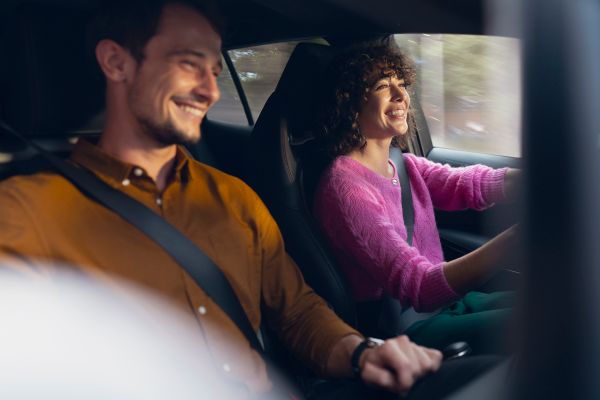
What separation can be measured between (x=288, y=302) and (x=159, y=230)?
363mm

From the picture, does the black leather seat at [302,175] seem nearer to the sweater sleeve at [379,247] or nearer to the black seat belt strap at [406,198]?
the sweater sleeve at [379,247]

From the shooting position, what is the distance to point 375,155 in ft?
7.35

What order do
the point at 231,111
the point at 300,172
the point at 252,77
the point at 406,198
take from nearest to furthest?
the point at 300,172 < the point at 406,198 < the point at 252,77 < the point at 231,111

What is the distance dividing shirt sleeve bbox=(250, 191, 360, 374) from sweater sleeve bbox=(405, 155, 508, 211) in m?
0.80

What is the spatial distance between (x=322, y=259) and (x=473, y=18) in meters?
0.76

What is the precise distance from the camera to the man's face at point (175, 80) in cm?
159

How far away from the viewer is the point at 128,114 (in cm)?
162

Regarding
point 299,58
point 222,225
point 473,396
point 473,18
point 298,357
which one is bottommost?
point 298,357

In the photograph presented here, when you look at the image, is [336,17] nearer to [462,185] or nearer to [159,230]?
[462,185]

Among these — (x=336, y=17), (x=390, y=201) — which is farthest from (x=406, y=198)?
(x=336, y=17)

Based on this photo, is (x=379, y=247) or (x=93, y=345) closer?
(x=93, y=345)

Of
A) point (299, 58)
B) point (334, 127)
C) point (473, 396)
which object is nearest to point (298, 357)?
point (473, 396)

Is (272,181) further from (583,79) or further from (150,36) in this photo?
(583,79)

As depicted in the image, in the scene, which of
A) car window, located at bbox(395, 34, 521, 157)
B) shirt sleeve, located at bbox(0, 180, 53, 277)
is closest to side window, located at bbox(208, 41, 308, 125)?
car window, located at bbox(395, 34, 521, 157)
